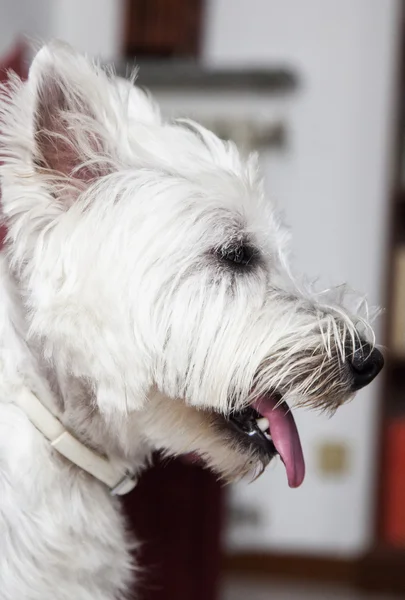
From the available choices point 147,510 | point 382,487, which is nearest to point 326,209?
point 382,487

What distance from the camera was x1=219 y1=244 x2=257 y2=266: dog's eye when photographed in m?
1.12

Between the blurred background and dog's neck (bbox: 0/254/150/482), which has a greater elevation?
dog's neck (bbox: 0/254/150/482)

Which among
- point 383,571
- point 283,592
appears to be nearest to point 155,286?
point 283,592

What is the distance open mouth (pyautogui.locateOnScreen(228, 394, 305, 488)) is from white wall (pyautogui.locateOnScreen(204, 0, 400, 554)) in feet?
6.76

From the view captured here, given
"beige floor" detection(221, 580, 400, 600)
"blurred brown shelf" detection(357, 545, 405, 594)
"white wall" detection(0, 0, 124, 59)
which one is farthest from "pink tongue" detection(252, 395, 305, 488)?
"white wall" detection(0, 0, 124, 59)

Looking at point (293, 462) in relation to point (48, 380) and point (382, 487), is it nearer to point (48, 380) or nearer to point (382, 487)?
point (48, 380)

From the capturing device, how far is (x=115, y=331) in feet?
3.33

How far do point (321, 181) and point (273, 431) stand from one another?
233cm

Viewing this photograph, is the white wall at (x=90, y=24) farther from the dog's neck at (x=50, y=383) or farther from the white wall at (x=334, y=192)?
the dog's neck at (x=50, y=383)

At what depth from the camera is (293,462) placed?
1.09m

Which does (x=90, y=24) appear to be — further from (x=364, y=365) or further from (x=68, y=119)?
(x=364, y=365)

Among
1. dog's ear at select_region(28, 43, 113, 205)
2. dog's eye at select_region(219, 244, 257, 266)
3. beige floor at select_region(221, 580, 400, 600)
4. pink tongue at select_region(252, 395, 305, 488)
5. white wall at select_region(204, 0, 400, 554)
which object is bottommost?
beige floor at select_region(221, 580, 400, 600)

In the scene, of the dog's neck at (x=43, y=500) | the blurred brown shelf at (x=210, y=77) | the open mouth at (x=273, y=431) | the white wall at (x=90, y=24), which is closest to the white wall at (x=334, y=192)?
the blurred brown shelf at (x=210, y=77)

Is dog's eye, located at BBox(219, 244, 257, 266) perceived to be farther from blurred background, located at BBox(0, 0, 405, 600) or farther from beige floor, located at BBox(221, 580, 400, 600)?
beige floor, located at BBox(221, 580, 400, 600)
